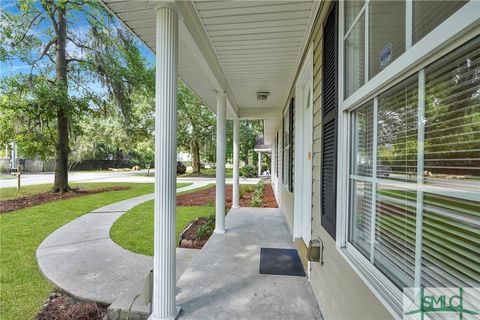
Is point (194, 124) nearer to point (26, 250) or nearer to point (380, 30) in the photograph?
point (26, 250)

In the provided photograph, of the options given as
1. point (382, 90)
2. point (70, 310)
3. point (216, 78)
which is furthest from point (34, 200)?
point (382, 90)

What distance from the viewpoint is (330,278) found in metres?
1.94

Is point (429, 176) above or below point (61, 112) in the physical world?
below

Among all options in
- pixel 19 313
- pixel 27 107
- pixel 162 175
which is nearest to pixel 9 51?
pixel 27 107

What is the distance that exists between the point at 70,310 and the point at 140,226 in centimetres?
300

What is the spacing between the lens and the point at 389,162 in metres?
1.20

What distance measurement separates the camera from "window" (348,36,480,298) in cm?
75

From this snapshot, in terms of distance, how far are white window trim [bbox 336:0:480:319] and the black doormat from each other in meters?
1.45

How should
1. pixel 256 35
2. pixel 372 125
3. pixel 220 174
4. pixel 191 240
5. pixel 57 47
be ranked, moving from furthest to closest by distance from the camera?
1. pixel 57 47
2. pixel 220 174
3. pixel 191 240
4. pixel 256 35
5. pixel 372 125

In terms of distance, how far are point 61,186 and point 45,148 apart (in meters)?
1.53

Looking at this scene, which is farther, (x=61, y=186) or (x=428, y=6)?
(x=61, y=186)

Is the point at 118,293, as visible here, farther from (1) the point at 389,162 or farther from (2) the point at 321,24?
(2) the point at 321,24

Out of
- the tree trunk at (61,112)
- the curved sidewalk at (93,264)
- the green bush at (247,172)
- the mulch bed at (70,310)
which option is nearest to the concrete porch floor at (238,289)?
the curved sidewalk at (93,264)

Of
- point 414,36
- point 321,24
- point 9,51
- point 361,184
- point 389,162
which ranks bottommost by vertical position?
point 361,184
